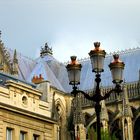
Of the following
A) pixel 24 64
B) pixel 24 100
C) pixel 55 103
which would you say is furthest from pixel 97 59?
pixel 24 64

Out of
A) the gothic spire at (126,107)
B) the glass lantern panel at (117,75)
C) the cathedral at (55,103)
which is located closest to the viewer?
the glass lantern panel at (117,75)

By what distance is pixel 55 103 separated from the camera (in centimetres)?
4444

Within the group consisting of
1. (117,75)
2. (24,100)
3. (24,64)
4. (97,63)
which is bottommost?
(117,75)

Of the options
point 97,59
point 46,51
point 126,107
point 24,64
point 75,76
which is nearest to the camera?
point 97,59

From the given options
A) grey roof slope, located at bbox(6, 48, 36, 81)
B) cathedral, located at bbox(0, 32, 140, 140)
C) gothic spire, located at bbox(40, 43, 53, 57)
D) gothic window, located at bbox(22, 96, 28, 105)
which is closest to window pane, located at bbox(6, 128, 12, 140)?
cathedral, located at bbox(0, 32, 140, 140)

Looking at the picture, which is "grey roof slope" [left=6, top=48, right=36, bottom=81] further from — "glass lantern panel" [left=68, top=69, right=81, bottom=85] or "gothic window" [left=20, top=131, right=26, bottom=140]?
"glass lantern panel" [left=68, top=69, right=81, bottom=85]

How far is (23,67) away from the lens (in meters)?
50.4

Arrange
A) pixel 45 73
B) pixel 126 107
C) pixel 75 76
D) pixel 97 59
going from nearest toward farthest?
pixel 97 59
pixel 75 76
pixel 126 107
pixel 45 73

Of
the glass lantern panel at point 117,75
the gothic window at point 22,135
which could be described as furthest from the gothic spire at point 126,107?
the glass lantern panel at point 117,75

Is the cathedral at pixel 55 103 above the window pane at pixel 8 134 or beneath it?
above

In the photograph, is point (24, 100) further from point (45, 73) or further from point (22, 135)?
point (45, 73)

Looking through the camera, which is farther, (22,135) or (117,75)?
(22,135)

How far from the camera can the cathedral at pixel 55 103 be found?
947 inches

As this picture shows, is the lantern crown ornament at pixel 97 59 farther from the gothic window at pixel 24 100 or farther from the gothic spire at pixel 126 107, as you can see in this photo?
the gothic spire at pixel 126 107
